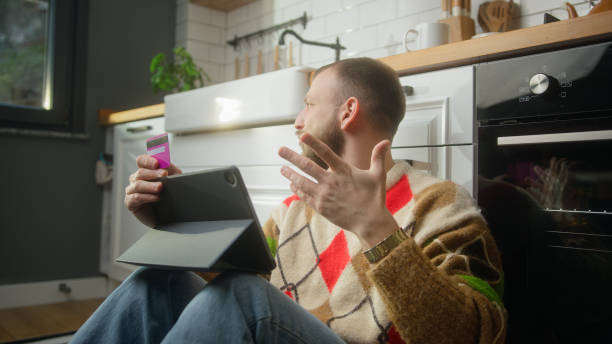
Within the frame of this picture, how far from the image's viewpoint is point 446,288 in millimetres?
695

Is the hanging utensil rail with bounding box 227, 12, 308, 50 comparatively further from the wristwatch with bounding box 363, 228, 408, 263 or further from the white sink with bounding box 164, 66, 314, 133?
the wristwatch with bounding box 363, 228, 408, 263

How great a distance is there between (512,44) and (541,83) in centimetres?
13

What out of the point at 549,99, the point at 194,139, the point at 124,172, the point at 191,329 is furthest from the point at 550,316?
the point at 124,172

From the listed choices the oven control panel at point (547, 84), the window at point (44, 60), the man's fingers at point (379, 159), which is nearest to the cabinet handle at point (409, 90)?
the oven control panel at point (547, 84)

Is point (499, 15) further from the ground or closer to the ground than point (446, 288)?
further from the ground

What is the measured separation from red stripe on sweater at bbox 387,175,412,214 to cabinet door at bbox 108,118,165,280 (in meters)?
1.59

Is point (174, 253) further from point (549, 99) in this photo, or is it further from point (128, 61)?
point (128, 61)

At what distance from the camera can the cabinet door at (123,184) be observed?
7.77 feet

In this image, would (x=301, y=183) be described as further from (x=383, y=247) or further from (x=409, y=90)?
(x=409, y=90)

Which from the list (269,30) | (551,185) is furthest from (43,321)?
(551,185)

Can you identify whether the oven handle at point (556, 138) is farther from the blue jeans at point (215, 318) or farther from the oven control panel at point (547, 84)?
the blue jeans at point (215, 318)

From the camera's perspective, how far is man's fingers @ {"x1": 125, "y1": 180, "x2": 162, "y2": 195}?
940 millimetres

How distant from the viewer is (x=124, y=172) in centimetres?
251

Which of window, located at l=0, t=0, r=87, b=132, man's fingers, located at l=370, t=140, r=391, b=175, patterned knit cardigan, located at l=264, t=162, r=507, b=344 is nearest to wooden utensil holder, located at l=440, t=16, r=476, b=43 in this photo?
patterned knit cardigan, located at l=264, t=162, r=507, b=344
